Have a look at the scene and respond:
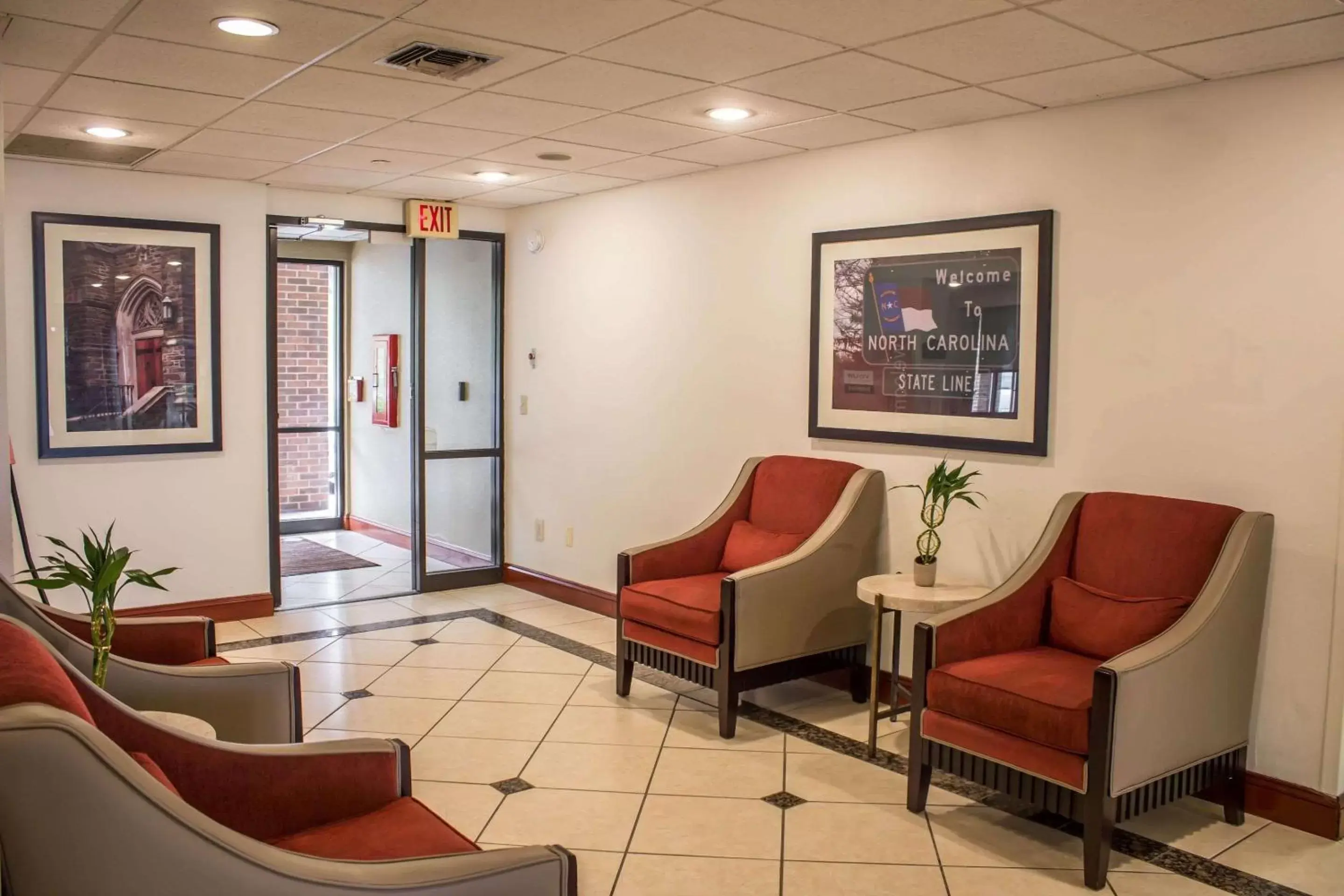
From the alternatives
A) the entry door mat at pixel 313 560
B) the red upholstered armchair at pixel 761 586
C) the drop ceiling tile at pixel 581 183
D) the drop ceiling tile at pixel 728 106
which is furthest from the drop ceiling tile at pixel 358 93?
the entry door mat at pixel 313 560

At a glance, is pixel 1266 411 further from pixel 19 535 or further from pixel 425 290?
pixel 19 535

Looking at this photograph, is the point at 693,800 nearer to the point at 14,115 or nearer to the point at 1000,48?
the point at 1000,48

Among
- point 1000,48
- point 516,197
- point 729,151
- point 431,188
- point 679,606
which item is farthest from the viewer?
point 516,197

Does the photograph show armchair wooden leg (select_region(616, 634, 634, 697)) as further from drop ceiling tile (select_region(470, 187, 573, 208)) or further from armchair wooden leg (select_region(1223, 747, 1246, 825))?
drop ceiling tile (select_region(470, 187, 573, 208))

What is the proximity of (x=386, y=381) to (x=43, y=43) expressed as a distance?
5.30 meters

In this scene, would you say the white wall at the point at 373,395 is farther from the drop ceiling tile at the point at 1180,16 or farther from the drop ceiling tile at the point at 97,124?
→ the drop ceiling tile at the point at 1180,16

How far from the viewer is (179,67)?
147 inches

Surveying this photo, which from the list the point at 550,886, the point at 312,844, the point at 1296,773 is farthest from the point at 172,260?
the point at 1296,773

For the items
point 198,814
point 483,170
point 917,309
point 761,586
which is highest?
point 483,170

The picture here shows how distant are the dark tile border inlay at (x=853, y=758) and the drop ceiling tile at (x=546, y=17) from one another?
8.27 feet

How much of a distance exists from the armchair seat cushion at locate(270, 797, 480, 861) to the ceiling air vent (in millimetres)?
2328

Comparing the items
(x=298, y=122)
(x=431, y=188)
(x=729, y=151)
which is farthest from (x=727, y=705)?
(x=431, y=188)

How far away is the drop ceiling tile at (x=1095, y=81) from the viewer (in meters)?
3.58

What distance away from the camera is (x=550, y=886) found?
2.05 metres
